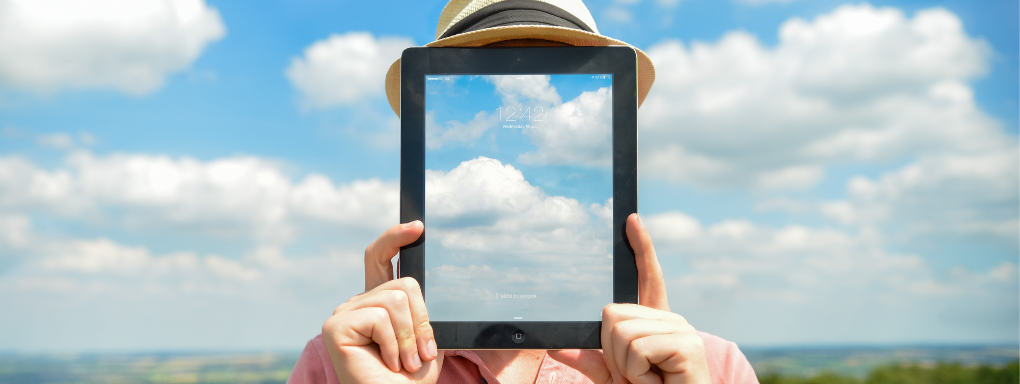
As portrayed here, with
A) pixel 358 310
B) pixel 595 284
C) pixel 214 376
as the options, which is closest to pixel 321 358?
pixel 358 310

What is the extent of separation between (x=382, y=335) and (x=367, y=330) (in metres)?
0.06

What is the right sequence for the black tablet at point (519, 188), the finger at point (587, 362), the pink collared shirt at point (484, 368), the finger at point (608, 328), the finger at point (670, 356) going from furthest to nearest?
the pink collared shirt at point (484, 368) < the finger at point (587, 362) < the black tablet at point (519, 188) < the finger at point (608, 328) < the finger at point (670, 356)

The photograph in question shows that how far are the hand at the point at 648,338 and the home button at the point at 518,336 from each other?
291 millimetres

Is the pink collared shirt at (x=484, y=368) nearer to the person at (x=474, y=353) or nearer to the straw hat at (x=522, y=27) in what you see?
the person at (x=474, y=353)

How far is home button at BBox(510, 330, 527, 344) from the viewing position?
1934mm

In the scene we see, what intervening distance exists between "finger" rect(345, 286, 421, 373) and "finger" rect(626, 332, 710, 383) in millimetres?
734

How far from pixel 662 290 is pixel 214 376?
102 m

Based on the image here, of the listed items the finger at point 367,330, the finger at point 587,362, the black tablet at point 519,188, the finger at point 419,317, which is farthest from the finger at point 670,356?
the finger at point 367,330

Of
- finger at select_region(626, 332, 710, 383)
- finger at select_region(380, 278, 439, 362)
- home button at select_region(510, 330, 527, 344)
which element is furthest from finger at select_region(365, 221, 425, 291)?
finger at select_region(626, 332, 710, 383)

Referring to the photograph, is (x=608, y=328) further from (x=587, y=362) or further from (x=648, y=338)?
(x=587, y=362)

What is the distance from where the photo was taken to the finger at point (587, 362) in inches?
81.2

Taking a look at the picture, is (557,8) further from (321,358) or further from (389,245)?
(321,358)

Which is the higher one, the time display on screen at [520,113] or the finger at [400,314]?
the time display on screen at [520,113]

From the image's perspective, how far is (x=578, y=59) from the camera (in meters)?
2.03
